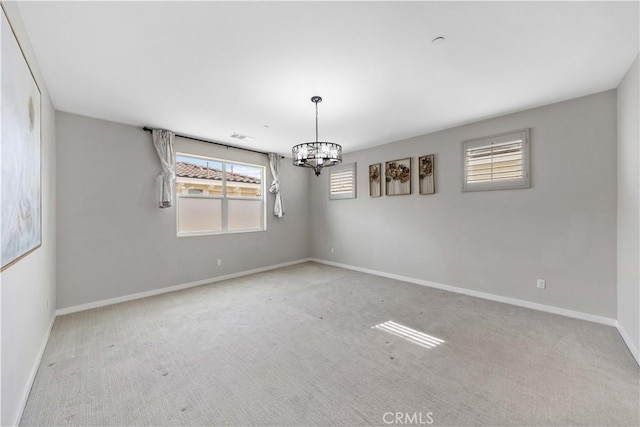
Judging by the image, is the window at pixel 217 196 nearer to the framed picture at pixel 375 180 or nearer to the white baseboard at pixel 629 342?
the framed picture at pixel 375 180

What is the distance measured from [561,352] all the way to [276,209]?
505 cm

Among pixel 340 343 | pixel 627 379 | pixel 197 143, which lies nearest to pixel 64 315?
pixel 197 143

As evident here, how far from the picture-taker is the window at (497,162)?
3.65 metres

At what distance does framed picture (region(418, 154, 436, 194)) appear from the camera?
454 cm

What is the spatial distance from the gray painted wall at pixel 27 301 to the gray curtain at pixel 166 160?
47.9 inches

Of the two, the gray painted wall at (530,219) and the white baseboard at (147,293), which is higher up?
the gray painted wall at (530,219)

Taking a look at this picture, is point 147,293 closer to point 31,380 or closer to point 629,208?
point 31,380

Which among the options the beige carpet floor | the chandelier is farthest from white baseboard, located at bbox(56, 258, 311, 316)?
the chandelier

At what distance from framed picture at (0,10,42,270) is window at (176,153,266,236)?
2.48 m

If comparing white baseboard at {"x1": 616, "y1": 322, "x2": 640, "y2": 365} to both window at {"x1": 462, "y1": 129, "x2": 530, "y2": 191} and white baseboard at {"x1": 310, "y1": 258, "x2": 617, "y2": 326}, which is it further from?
window at {"x1": 462, "y1": 129, "x2": 530, "y2": 191}

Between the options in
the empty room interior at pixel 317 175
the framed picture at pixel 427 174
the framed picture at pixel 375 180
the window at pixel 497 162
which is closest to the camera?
the empty room interior at pixel 317 175

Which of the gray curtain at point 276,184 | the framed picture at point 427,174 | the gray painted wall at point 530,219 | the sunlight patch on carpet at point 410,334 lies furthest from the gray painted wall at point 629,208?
the gray curtain at point 276,184

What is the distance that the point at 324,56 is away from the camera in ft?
7.63

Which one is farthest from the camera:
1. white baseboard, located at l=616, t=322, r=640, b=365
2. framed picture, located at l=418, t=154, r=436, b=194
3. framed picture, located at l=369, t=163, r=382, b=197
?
framed picture, located at l=369, t=163, r=382, b=197
